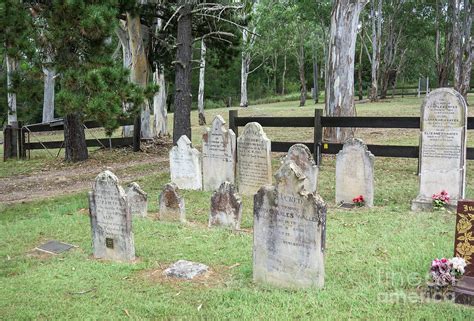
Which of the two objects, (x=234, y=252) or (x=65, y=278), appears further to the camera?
(x=234, y=252)

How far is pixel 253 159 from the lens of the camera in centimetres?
978

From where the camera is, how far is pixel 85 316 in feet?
14.7

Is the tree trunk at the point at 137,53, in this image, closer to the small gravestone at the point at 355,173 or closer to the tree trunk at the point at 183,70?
the tree trunk at the point at 183,70

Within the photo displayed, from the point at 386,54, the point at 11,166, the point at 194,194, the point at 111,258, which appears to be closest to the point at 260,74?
the point at 386,54

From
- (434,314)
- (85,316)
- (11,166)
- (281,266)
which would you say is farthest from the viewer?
(11,166)

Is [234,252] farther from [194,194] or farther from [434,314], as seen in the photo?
[194,194]

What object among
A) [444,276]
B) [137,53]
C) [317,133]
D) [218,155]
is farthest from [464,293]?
[137,53]

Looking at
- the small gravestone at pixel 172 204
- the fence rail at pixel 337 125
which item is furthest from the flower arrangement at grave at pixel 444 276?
the fence rail at pixel 337 125

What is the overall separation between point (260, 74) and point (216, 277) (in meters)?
60.0

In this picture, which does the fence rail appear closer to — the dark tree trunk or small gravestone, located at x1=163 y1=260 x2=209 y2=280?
the dark tree trunk

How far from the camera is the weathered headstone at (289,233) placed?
4.80m

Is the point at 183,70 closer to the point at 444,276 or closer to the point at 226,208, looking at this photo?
the point at 226,208

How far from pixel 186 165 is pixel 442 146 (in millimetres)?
5156

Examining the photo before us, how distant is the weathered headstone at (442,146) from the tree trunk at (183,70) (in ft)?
26.2
